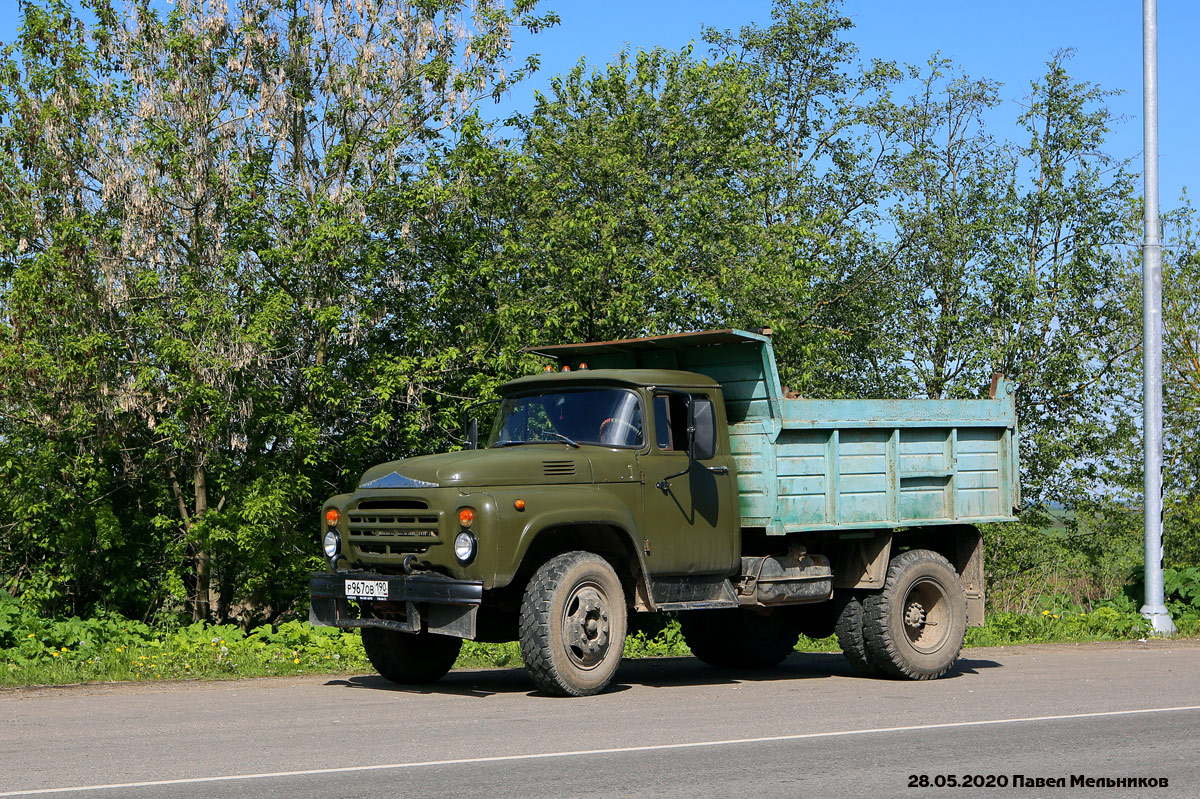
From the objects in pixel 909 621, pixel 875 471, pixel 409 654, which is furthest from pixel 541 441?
pixel 909 621

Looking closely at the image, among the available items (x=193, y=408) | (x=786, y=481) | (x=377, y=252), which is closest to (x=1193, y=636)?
(x=786, y=481)

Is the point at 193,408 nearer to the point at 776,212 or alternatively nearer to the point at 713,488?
the point at 713,488

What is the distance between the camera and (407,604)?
10.2 meters

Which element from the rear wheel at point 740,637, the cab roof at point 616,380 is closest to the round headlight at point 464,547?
the cab roof at point 616,380

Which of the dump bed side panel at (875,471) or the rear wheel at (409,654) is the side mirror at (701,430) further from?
the rear wheel at (409,654)

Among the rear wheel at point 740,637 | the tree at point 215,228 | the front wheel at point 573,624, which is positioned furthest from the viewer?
the tree at point 215,228

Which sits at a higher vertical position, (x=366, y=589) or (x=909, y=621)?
(x=366, y=589)

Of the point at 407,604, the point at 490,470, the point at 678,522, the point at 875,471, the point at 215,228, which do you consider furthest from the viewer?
the point at 215,228

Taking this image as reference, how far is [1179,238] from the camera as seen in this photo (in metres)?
24.6

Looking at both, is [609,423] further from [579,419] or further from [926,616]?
[926,616]

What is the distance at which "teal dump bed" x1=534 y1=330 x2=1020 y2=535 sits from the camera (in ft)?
38.3

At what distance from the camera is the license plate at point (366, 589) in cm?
1021

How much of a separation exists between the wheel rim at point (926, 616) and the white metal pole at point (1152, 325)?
644 cm

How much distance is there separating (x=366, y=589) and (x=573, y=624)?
162cm
